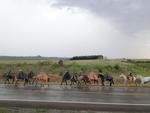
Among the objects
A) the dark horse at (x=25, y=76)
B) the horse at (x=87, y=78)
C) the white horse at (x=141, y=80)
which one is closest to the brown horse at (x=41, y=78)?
the dark horse at (x=25, y=76)

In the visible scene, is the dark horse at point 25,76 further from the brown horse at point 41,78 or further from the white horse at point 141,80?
the white horse at point 141,80

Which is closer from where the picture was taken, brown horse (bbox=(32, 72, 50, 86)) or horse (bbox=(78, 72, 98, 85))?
horse (bbox=(78, 72, 98, 85))

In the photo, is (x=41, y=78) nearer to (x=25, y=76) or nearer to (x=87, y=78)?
(x=25, y=76)

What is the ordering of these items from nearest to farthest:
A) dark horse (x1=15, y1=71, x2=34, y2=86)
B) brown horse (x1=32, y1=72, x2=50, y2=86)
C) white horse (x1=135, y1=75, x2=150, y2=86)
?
1. white horse (x1=135, y1=75, x2=150, y2=86)
2. brown horse (x1=32, y1=72, x2=50, y2=86)
3. dark horse (x1=15, y1=71, x2=34, y2=86)

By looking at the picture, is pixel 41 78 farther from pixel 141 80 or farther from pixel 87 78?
pixel 141 80

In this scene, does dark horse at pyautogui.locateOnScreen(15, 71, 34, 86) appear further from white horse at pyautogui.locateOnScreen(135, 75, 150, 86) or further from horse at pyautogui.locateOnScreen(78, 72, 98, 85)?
white horse at pyautogui.locateOnScreen(135, 75, 150, 86)

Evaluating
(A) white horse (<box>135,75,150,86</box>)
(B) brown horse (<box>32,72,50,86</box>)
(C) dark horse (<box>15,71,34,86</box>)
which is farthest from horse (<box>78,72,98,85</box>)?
(C) dark horse (<box>15,71,34,86</box>)

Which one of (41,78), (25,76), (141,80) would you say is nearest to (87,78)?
(41,78)

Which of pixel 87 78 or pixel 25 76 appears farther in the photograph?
pixel 25 76

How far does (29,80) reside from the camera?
31484 mm

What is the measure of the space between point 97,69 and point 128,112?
35.8 metres

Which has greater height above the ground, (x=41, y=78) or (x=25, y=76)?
(x=25, y=76)

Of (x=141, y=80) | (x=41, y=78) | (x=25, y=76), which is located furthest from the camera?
(x=25, y=76)

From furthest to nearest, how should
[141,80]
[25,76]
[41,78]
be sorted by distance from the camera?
1. [25,76]
2. [41,78]
3. [141,80]
